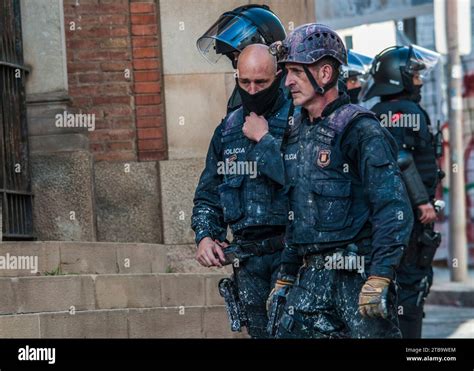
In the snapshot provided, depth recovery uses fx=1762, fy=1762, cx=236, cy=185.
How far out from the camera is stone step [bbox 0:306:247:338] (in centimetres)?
1048

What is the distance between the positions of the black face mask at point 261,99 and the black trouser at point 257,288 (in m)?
0.79

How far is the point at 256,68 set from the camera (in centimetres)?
948

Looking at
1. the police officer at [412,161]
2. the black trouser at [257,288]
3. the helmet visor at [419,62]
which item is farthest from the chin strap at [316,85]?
the helmet visor at [419,62]

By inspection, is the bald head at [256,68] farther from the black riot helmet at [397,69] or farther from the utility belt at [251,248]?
the black riot helmet at [397,69]

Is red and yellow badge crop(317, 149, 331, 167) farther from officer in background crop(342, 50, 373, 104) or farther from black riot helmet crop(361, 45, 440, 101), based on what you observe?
officer in background crop(342, 50, 373, 104)

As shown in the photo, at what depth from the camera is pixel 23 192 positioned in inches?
491

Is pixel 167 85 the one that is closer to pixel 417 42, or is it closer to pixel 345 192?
pixel 345 192

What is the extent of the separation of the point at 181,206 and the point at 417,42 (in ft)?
33.3

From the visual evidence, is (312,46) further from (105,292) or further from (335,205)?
(105,292)

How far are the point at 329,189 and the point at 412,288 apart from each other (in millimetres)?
3596

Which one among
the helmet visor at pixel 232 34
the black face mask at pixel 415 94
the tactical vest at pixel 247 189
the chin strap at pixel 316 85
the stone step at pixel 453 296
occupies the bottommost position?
the stone step at pixel 453 296

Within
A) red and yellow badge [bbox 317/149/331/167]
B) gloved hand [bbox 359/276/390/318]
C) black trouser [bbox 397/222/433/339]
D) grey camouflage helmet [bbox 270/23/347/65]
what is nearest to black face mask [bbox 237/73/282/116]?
grey camouflage helmet [bbox 270/23/347/65]

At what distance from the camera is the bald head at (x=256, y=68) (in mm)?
9477

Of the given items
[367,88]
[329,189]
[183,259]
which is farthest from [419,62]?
[329,189]
